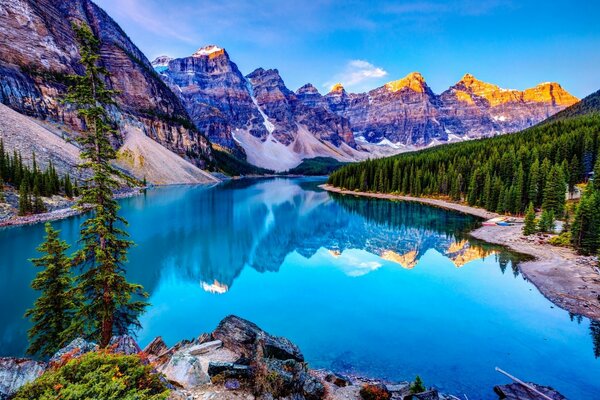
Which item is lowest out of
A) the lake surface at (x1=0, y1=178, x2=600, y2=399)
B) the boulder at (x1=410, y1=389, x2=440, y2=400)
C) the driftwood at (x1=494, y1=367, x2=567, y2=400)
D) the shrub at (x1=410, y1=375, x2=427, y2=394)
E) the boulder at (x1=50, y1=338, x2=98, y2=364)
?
the lake surface at (x1=0, y1=178, x2=600, y2=399)

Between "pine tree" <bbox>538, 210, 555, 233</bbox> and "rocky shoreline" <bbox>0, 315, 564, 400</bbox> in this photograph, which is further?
"pine tree" <bbox>538, 210, 555, 233</bbox>

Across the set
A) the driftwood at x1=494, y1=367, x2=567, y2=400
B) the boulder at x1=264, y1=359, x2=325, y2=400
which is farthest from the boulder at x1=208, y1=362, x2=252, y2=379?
the driftwood at x1=494, y1=367, x2=567, y2=400

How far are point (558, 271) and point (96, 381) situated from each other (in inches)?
1419

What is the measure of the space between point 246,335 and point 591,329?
844 inches

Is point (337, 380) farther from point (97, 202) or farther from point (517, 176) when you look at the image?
point (517, 176)

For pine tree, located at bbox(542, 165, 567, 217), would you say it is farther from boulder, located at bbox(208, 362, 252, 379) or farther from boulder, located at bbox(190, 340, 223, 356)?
boulder, located at bbox(208, 362, 252, 379)

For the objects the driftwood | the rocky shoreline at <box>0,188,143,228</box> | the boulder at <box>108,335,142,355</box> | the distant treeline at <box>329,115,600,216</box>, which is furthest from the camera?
the distant treeline at <box>329,115,600,216</box>

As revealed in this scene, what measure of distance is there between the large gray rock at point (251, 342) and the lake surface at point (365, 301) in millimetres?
4481

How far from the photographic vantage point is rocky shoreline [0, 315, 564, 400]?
901 centimetres

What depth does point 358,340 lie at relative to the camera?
62.6 feet

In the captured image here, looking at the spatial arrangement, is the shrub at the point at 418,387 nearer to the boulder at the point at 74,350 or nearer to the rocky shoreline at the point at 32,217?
the boulder at the point at 74,350

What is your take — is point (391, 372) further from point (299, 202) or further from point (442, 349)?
point (299, 202)

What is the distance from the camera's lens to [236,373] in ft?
34.8

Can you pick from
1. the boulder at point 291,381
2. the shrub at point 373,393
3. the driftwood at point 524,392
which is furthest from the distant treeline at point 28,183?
the driftwood at point 524,392
